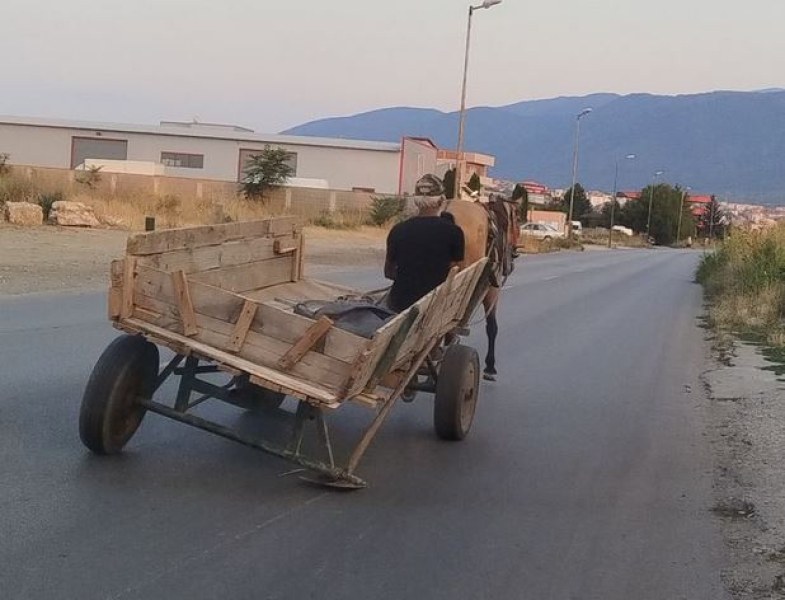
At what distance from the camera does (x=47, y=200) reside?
34.6 meters

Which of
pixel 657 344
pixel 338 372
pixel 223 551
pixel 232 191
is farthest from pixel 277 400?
pixel 232 191

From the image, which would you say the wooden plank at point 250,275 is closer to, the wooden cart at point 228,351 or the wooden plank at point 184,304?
the wooden cart at point 228,351

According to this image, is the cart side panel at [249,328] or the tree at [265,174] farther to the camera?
the tree at [265,174]

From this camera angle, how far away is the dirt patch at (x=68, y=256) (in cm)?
1970

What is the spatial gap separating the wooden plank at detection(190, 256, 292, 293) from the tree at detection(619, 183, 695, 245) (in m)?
125

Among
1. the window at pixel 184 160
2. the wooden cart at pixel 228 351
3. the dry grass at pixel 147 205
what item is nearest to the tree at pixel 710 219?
the window at pixel 184 160

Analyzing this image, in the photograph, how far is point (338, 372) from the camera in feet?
Answer: 20.7

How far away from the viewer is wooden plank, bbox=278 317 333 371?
20.8 ft

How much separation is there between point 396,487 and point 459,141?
124 ft

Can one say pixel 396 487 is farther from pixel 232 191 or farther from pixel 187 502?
pixel 232 191

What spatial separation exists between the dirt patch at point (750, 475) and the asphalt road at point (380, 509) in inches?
5.8

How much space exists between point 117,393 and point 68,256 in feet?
63.7

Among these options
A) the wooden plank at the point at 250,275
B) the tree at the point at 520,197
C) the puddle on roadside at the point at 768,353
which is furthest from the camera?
the puddle on roadside at the point at 768,353

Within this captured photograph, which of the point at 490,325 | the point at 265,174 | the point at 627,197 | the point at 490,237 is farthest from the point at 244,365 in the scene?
the point at 627,197
